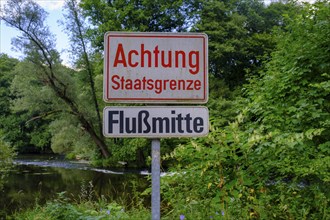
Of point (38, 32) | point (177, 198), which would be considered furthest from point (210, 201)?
point (38, 32)

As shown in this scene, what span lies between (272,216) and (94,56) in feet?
91.2

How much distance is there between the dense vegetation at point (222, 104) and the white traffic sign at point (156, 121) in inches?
49.9

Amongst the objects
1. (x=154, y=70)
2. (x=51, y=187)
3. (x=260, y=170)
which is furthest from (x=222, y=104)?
(x=154, y=70)

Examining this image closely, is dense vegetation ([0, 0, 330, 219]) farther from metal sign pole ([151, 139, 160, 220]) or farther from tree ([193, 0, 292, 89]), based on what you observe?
metal sign pole ([151, 139, 160, 220])

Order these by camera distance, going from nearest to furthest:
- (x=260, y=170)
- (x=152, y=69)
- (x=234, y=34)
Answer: (x=152, y=69), (x=260, y=170), (x=234, y=34)

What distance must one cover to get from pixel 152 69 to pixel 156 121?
32cm

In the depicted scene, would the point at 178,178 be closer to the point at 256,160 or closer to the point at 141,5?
the point at 256,160

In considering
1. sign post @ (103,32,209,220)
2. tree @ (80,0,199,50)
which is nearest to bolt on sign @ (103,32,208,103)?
sign post @ (103,32,209,220)

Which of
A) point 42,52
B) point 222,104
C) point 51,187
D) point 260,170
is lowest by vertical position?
point 51,187

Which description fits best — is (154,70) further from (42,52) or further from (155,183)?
(42,52)

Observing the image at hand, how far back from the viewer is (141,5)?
2892 cm

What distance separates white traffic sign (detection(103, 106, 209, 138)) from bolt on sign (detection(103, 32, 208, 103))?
0.07 meters

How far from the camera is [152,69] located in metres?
2.46

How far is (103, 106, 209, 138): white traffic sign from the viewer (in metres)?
2.41
